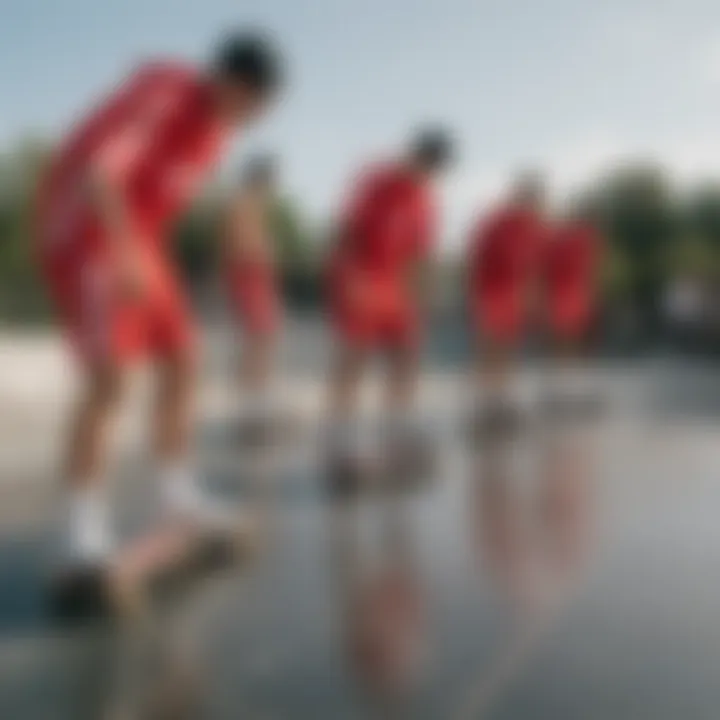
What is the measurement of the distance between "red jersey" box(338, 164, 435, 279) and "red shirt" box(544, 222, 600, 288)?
198 centimetres

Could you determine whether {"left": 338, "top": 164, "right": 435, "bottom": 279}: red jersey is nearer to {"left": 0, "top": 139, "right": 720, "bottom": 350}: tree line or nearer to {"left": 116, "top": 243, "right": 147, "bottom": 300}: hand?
{"left": 116, "top": 243, "right": 147, "bottom": 300}: hand

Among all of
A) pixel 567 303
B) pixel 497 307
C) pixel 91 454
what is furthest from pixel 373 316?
pixel 567 303

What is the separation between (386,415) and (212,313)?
349 centimetres

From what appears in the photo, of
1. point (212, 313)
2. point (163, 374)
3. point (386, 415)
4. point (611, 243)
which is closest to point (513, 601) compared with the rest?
point (163, 374)

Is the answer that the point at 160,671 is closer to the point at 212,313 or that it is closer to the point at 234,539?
the point at 234,539

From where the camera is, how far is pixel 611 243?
944 centimetres

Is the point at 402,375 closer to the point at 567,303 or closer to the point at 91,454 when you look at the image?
the point at 567,303

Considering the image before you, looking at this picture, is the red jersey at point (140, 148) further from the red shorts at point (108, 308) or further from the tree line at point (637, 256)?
the tree line at point (637, 256)

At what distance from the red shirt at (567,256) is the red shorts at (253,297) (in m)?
1.62

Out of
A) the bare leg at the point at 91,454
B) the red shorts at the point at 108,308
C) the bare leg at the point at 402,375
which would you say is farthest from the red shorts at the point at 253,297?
the bare leg at the point at 91,454

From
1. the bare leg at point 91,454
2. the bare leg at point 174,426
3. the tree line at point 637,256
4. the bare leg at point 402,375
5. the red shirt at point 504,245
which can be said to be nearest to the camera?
the bare leg at point 91,454

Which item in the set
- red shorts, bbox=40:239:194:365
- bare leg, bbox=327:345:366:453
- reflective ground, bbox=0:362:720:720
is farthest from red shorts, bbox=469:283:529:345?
red shorts, bbox=40:239:194:365

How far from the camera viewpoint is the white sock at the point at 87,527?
2.68 m

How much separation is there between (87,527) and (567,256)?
4.02 meters
